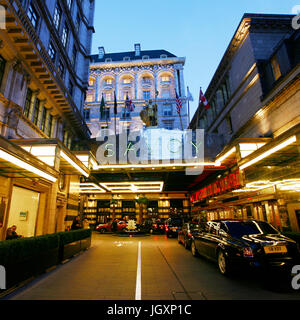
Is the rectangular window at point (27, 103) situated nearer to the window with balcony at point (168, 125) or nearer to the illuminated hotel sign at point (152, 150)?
the illuminated hotel sign at point (152, 150)

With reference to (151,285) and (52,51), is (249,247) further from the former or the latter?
(52,51)

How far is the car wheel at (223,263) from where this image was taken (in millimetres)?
6054

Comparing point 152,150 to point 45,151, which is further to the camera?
point 152,150

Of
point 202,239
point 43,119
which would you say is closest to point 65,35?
point 43,119

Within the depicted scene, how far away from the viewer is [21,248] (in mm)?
5535

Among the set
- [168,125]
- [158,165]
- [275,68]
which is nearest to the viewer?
[275,68]

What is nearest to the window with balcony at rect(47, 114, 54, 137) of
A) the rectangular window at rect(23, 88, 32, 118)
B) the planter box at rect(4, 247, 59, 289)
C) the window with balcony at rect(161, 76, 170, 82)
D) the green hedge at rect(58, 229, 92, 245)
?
the rectangular window at rect(23, 88, 32, 118)

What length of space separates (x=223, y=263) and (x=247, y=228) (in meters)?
1.45

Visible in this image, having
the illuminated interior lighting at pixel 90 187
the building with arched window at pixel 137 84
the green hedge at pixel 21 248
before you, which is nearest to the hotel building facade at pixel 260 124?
the green hedge at pixel 21 248

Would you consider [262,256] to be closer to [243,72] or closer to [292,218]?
[292,218]

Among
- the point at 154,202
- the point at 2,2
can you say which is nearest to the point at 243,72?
the point at 2,2

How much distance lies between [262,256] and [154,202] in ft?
96.6

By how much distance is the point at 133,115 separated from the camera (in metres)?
46.2

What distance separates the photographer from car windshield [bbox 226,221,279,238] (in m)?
6.44
